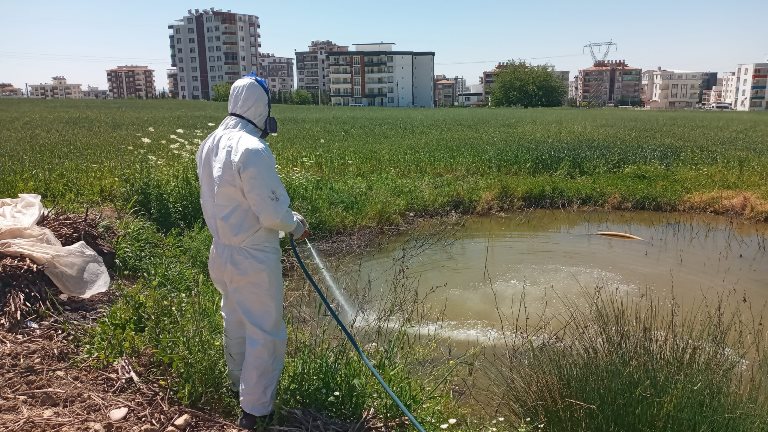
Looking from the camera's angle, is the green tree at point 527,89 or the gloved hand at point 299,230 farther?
the green tree at point 527,89

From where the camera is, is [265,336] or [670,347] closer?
[265,336]

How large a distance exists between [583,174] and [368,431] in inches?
490

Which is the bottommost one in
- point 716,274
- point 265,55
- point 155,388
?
point 716,274

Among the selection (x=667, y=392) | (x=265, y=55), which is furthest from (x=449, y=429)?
(x=265, y=55)

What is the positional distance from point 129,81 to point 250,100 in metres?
151

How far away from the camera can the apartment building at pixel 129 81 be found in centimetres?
13412

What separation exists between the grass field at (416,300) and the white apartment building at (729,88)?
403 ft

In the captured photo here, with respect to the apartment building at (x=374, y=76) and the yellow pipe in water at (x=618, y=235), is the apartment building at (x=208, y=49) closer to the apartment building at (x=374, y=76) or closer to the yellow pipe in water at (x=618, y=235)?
the apartment building at (x=374, y=76)

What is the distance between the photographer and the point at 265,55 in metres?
144

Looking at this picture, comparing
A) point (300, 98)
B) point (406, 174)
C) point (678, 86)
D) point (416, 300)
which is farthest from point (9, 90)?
point (416, 300)

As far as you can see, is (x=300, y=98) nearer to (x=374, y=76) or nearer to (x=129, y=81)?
(x=374, y=76)

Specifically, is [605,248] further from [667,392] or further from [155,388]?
[155,388]

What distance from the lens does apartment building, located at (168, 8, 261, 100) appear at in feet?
308

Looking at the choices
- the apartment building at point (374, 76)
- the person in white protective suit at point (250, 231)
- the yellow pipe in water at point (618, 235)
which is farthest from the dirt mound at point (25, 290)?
the apartment building at point (374, 76)
